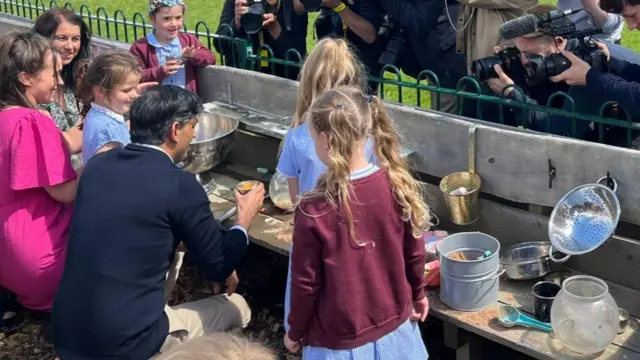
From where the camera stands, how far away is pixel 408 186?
288 centimetres

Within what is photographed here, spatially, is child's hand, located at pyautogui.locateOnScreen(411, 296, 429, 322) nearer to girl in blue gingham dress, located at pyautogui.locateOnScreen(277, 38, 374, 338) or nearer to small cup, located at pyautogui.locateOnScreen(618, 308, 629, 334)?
girl in blue gingham dress, located at pyautogui.locateOnScreen(277, 38, 374, 338)

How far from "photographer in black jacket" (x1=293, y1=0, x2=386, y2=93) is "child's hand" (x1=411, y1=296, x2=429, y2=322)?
7.04 ft

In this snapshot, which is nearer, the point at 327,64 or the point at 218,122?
the point at 327,64

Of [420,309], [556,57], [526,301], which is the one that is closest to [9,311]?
[420,309]

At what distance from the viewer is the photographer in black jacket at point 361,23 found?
5152 mm

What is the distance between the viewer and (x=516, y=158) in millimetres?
3684

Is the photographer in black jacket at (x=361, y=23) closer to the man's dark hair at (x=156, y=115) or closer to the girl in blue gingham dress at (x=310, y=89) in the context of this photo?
the girl in blue gingham dress at (x=310, y=89)

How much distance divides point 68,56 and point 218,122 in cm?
106

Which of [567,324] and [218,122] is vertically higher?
[218,122]

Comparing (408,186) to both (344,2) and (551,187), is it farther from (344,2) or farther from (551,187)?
(344,2)

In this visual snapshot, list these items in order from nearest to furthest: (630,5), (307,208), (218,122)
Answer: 1. (307,208)
2. (630,5)
3. (218,122)

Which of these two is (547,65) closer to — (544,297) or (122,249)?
(544,297)

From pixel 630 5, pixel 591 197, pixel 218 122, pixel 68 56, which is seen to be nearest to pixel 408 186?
pixel 591 197

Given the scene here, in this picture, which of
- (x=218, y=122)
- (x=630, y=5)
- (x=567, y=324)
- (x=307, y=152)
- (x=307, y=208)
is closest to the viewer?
(x=307, y=208)
